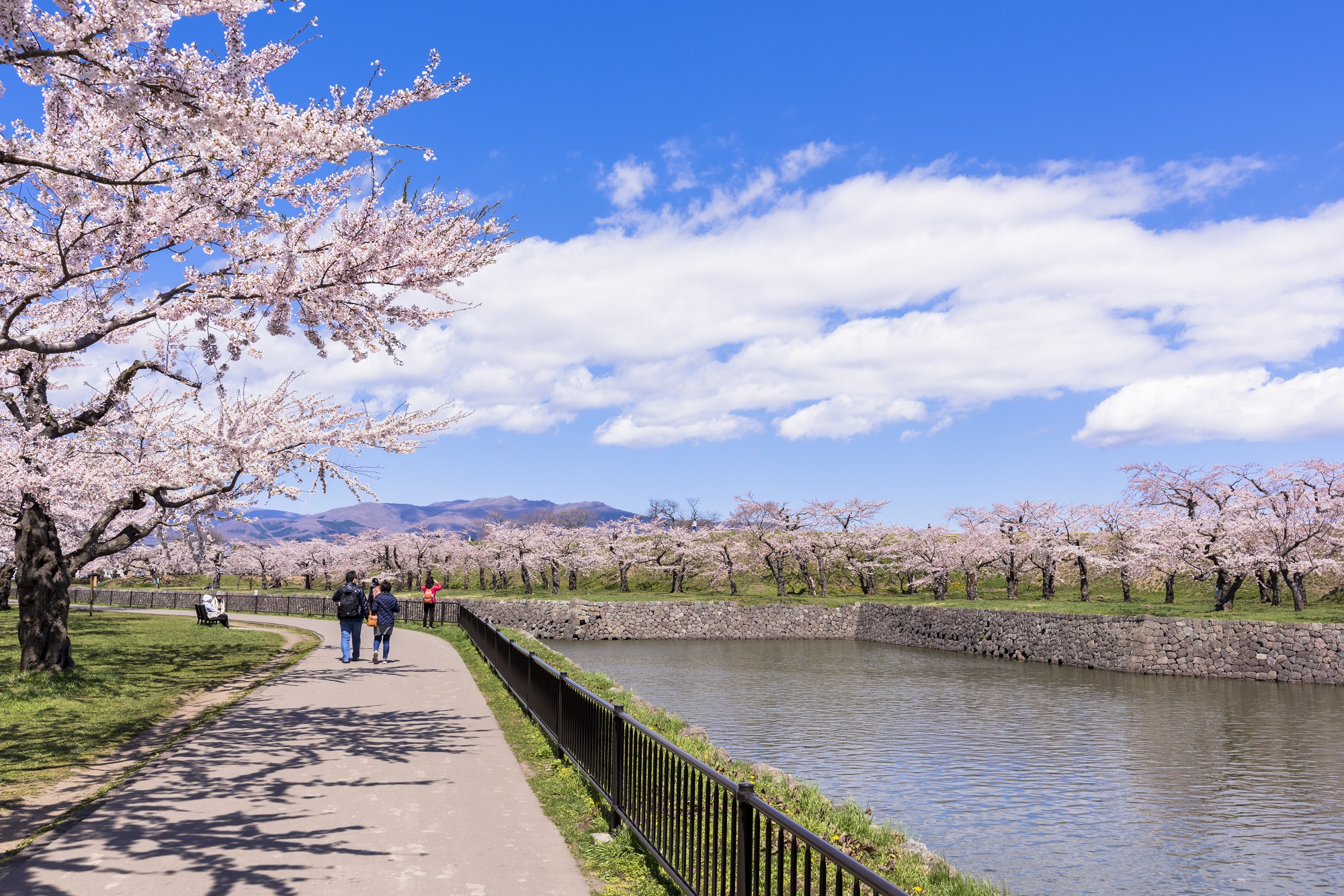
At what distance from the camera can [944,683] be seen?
2700 centimetres

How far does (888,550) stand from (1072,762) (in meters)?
51.4

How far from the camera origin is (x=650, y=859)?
6246 millimetres

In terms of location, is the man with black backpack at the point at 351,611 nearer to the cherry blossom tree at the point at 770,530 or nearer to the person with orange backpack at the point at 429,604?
the person with orange backpack at the point at 429,604

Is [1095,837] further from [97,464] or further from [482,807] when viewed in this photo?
[97,464]

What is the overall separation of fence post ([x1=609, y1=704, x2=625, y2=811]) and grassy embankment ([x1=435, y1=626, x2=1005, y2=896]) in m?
0.28

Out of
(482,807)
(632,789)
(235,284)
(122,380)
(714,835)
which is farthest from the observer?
(122,380)

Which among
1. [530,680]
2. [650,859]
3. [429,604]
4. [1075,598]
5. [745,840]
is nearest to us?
[745,840]

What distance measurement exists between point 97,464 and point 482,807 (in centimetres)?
1430

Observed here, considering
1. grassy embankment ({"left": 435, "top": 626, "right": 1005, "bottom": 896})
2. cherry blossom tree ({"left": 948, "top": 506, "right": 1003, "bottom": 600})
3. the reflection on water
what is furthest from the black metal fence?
cherry blossom tree ({"left": 948, "top": 506, "right": 1003, "bottom": 600})

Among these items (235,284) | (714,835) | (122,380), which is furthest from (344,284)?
(714,835)

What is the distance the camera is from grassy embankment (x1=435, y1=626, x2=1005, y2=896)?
6082mm

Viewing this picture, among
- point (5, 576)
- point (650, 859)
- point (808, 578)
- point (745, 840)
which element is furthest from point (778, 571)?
point (745, 840)

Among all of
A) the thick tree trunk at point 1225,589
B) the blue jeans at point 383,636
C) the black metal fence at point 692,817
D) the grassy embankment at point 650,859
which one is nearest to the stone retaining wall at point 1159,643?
the thick tree trunk at point 1225,589

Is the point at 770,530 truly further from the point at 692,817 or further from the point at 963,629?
the point at 692,817
